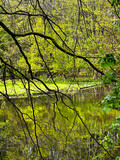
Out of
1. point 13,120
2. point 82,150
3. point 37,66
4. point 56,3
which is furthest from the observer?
point 37,66

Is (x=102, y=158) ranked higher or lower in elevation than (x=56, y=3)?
lower

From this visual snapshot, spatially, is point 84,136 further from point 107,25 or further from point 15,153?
point 107,25

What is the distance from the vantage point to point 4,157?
4895 mm

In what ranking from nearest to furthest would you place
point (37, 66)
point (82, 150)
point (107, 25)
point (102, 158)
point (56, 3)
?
point (56, 3) < point (102, 158) < point (82, 150) < point (107, 25) < point (37, 66)

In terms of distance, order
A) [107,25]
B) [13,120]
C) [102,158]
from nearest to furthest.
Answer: [102,158] → [13,120] → [107,25]

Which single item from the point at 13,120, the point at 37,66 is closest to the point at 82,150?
the point at 13,120

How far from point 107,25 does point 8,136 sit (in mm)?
6512

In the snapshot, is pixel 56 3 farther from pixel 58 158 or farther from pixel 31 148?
pixel 31 148

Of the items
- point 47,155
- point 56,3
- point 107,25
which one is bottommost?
point 47,155

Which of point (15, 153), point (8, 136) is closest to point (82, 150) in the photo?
point (15, 153)

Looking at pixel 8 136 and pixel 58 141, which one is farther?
pixel 8 136

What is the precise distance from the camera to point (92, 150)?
5.21m

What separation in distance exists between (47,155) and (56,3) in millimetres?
3811

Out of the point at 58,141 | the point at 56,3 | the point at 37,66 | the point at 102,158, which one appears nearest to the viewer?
the point at 56,3
